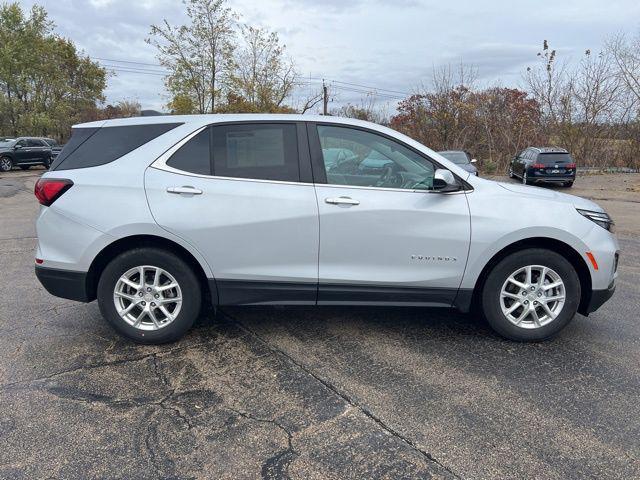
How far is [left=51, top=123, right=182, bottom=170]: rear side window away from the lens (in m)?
3.76

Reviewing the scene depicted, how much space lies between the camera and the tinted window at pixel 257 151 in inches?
146

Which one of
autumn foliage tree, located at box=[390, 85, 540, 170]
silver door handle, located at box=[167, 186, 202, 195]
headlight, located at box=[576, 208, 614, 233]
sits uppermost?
autumn foliage tree, located at box=[390, 85, 540, 170]

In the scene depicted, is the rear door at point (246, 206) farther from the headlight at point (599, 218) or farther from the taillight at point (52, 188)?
the headlight at point (599, 218)

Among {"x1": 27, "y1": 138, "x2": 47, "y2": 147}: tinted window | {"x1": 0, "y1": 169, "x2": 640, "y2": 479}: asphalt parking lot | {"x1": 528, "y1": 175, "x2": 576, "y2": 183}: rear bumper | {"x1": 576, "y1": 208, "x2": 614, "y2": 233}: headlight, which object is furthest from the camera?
{"x1": 27, "y1": 138, "x2": 47, "y2": 147}: tinted window

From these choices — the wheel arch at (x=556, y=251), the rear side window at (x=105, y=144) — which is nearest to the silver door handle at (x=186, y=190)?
the rear side window at (x=105, y=144)

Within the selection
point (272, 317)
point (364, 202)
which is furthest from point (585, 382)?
point (272, 317)

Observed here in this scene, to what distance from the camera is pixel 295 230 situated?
3.64m

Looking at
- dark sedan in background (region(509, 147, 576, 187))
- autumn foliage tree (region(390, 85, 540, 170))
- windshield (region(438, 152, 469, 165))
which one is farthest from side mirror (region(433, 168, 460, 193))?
autumn foliage tree (region(390, 85, 540, 170))

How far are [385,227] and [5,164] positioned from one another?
26260mm

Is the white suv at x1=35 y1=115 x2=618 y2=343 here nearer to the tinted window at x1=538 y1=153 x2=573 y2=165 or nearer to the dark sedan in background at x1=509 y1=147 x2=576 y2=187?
the dark sedan in background at x1=509 y1=147 x2=576 y2=187

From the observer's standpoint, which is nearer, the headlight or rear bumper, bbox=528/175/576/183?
the headlight

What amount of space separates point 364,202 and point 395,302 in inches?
33.3

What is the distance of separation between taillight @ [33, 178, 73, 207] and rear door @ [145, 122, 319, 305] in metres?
0.65

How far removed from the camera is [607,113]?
2511 cm
